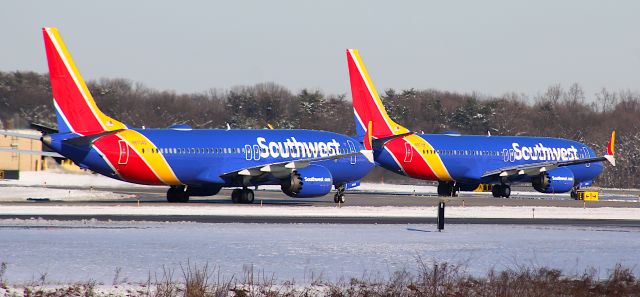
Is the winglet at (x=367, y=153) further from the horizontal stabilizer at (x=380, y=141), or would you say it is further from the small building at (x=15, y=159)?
the small building at (x=15, y=159)

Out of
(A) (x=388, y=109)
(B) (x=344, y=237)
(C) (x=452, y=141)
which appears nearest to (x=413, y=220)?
(B) (x=344, y=237)

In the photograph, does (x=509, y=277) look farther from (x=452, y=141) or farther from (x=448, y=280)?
(x=452, y=141)

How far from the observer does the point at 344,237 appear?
34.9 m

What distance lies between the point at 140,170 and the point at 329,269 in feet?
97.3

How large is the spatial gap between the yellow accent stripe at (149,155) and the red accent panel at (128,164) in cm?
21

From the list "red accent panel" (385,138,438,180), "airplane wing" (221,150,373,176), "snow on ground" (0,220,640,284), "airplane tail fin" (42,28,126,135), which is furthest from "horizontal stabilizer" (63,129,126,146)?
"red accent panel" (385,138,438,180)

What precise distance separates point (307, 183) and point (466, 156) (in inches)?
813

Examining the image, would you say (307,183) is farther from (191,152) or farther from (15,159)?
(15,159)

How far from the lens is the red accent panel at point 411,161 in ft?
232

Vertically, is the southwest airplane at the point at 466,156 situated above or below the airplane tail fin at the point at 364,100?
below

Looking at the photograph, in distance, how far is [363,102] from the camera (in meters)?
70.2

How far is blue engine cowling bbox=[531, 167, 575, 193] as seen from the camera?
74.0 meters

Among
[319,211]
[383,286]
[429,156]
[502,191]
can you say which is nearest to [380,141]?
[429,156]

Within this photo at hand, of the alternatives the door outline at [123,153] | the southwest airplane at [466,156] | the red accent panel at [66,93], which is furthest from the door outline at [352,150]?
the red accent panel at [66,93]
